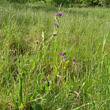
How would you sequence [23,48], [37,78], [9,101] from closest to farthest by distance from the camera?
[9,101] → [37,78] → [23,48]

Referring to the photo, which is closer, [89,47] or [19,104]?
[19,104]

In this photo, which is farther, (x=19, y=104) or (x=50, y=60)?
(x=50, y=60)

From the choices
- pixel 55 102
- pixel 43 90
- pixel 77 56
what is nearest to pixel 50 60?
pixel 77 56

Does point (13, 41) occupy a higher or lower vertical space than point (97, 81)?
higher

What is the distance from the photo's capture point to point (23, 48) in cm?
168

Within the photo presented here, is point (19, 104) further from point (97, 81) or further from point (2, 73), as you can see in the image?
point (97, 81)

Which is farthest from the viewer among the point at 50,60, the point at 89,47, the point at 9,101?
the point at 89,47

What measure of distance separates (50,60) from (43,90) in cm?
45

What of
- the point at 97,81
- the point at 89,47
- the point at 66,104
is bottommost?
the point at 66,104

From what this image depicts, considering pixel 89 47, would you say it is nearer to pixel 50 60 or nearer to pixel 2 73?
pixel 50 60

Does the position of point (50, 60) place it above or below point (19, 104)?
above

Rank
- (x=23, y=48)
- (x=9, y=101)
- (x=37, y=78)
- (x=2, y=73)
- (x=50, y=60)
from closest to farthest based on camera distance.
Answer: (x=9, y=101) → (x=37, y=78) → (x=2, y=73) → (x=50, y=60) → (x=23, y=48)

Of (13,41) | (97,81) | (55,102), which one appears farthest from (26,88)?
(13,41)

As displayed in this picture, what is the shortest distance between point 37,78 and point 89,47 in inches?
34.6
